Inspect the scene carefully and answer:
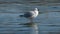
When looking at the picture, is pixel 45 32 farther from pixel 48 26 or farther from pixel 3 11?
pixel 3 11

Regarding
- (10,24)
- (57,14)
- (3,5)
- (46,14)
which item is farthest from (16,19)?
(3,5)

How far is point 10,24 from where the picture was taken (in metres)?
4.02

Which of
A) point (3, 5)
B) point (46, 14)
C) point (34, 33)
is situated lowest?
point (34, 33)

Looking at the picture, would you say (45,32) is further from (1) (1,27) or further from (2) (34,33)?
(2) (34,33)

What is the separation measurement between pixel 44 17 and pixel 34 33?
195cm

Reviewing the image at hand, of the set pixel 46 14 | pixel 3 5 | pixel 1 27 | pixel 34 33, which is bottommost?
pixel 34 33

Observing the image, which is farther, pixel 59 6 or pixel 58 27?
pixel 59 6

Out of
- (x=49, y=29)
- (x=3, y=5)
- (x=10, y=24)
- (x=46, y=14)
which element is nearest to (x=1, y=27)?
(x=10, y=24)

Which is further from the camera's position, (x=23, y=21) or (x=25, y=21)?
(x=23, y=21)

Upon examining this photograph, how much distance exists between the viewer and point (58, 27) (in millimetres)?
3939

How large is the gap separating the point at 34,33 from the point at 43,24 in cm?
139

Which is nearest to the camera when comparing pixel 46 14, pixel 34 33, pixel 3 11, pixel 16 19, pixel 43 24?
pixel 34 33

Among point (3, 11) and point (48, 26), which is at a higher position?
point (3, 11)

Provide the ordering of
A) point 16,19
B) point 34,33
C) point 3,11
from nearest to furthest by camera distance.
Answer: point 34,33, point 16,19, point 3,11
